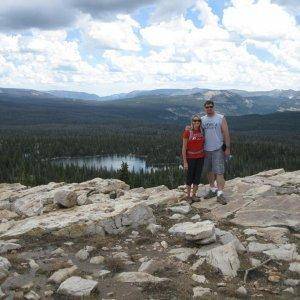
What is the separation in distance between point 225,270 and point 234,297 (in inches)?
51.6

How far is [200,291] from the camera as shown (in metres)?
9.80

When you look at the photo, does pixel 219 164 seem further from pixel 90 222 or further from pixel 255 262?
pixel 255 262

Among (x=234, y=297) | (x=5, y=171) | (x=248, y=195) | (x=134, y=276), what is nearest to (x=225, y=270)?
(x=234, y=297)

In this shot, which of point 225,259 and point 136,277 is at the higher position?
point 225,259

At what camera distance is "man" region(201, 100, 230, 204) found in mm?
17266

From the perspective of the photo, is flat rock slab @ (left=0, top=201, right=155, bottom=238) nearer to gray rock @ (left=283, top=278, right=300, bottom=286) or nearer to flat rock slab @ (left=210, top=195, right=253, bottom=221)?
flat rock slab @ (left=210, top=195, right=253, bottom=221)

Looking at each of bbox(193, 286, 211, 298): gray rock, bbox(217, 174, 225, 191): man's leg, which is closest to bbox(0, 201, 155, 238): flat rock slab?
bbox(217, 174, 225, 191): man's leg

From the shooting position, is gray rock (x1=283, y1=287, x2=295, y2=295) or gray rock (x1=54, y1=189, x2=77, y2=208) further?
gray rock (x1=54, y1=189, x2=77, y2=208)

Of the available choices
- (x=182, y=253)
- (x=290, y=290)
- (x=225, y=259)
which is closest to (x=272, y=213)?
(x=182, y=253)

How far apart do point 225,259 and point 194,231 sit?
6.39 ft

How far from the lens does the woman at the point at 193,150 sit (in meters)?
17.4

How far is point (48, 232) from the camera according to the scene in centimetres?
1482

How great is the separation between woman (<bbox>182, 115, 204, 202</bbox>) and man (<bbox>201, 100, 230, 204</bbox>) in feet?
0.82

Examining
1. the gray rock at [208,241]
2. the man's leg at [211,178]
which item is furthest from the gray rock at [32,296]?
the man's leg at [211,178]
